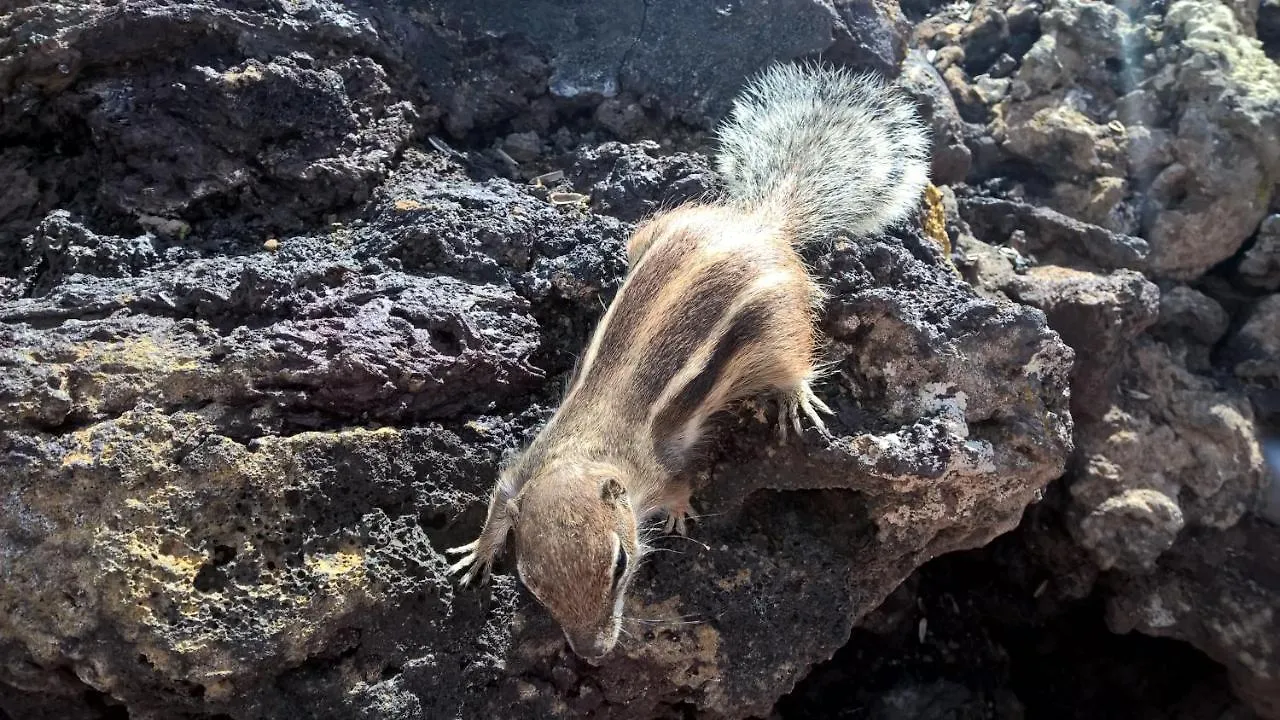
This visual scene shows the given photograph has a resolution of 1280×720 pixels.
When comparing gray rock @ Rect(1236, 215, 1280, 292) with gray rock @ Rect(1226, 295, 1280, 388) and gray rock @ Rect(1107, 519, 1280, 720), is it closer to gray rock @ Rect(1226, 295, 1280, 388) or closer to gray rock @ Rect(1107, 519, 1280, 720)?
gray rock @ Rect(1226, 295, 1280, 388)

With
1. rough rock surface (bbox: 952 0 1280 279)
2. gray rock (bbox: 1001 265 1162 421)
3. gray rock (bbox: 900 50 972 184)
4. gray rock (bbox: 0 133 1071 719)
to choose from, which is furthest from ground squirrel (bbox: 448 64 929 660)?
rough rock surface (bbox: 952 0 1280 279)

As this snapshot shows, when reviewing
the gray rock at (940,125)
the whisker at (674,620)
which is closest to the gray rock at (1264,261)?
the gray rock at (940,125)

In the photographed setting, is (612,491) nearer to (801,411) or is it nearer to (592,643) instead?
(592,643)

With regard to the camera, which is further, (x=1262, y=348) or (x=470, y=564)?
(x=1262, y=348)

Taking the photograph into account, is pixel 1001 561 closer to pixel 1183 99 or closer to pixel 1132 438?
pixel 1132 438

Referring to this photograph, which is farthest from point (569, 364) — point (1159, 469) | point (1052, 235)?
point (1159, 469)

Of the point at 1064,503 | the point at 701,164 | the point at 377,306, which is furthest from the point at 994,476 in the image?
the point at 377,306
